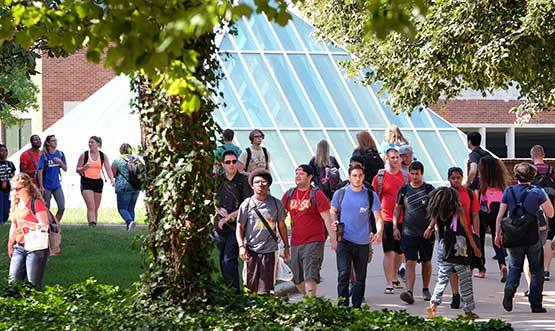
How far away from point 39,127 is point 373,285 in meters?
35.2

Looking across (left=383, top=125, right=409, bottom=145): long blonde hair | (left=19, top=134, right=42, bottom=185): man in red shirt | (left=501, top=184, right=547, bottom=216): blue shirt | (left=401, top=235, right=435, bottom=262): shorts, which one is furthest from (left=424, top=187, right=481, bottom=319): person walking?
(left=19, top=134, right=42, bottom=185): man in red shirt

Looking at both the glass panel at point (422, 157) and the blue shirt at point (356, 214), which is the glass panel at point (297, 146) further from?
the blue shirt at point (356, 214)

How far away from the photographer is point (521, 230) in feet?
38.9

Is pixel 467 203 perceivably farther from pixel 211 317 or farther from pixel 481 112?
pixel 481 112

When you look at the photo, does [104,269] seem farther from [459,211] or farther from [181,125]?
[181,125]

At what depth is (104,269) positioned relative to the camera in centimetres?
1412

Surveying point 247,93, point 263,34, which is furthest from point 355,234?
point 263,34

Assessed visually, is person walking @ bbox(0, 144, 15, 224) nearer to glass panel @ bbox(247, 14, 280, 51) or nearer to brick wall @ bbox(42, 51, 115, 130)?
glass panel @ bbox(247, 14, 280, 51)

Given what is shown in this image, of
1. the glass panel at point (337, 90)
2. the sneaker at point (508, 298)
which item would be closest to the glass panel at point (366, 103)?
the glass panel at point (337, 90)

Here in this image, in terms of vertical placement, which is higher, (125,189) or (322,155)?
(322,155)

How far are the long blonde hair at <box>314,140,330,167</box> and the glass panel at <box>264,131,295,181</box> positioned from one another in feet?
35.2

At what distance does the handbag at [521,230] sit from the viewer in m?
11.9

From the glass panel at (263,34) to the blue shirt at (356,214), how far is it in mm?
15762

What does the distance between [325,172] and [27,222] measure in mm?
4917
